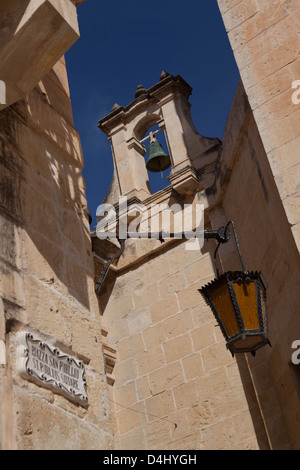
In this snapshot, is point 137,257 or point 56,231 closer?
point 56,231

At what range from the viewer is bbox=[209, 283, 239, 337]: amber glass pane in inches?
137

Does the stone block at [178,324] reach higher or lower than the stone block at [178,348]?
higher

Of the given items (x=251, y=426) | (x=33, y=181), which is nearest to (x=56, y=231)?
(x=33, y=181)

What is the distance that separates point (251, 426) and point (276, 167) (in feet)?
8.85

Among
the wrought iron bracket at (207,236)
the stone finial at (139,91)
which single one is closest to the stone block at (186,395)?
the wrought iron bracket at (207,236)

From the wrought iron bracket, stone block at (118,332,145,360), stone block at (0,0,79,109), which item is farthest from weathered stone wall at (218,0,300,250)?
stone block at (118,332,145,360)

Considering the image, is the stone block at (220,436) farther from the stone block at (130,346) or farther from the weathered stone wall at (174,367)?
the stone block at (130,346)

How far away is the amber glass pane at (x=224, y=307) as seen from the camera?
3486 mm

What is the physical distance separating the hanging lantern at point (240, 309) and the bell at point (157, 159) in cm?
451

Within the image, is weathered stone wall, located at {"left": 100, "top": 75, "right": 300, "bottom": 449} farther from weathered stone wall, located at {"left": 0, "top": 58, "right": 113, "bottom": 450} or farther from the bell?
weathered stone wall, located at {"left": 0, "top": 58, "right": 113, "bottom": 450}

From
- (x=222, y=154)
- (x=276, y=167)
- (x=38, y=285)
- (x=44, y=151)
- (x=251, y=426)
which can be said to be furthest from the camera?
(x=222, y=154)

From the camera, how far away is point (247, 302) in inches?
139
